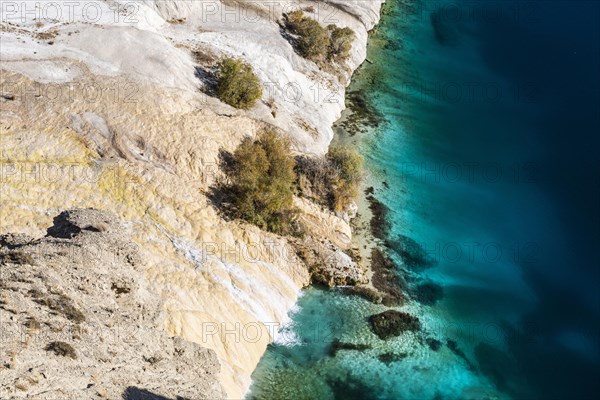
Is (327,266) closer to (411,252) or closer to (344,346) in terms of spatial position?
(344,346)

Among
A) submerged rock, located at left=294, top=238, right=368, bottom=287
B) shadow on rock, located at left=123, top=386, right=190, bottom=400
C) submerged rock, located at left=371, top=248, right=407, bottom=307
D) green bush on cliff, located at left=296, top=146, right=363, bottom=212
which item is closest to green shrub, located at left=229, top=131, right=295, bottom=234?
green bush on cliff, located at left=296, top=146, right=363, bottom=212

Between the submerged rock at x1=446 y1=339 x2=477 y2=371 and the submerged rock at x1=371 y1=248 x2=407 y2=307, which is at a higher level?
the submerged rock at x1=371 y1=248 x2=407 y2=307

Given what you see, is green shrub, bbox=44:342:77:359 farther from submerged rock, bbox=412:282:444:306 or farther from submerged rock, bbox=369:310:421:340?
submerged rock, bbox=412:282:444:306

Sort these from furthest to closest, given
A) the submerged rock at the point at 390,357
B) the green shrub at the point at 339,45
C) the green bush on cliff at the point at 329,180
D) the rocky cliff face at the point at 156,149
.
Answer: the green shrub at the point at 339,45 → the green bush on cliff at the point at 329,180 → the submerged rock at the point at 390,357 → the rocky cliff face at the point at 156,149

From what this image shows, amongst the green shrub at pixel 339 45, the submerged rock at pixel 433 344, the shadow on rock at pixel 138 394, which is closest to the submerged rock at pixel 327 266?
the submerged rock at pixel 433 344

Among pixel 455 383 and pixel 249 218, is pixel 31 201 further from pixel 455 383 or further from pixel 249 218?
pixel 455 383

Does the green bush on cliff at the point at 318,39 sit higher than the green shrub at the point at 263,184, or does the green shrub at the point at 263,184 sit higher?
the green bush on cliff at the point at 318,39

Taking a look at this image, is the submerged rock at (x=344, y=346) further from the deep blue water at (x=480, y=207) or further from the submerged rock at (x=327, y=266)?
the submerged rock at (x=327, y=266)

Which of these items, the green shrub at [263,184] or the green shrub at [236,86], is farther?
the green shrub at [236,86]
